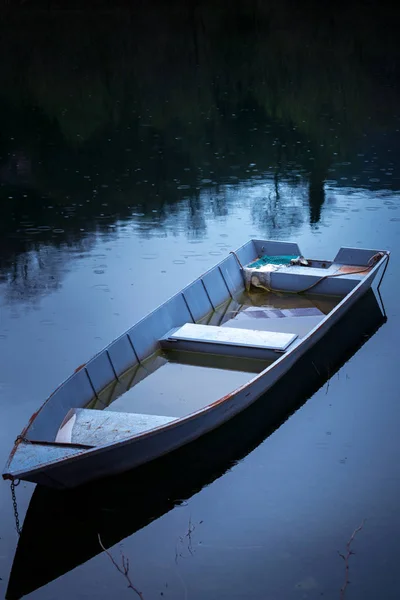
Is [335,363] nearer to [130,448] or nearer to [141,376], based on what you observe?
[141,376]

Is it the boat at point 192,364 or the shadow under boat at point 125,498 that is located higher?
the boat at point 192,364

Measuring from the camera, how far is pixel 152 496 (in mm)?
10828

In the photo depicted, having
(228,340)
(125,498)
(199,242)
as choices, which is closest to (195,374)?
(228,340)

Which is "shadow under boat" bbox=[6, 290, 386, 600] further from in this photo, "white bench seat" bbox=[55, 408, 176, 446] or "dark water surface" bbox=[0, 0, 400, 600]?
"white bench seat" bbox=[55, 408, 176, 446]

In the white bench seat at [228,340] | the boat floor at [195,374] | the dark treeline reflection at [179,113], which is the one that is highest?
the dark treeline reflection at [179,113]

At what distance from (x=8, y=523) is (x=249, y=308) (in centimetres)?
724

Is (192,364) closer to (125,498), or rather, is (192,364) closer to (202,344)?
(202,344)

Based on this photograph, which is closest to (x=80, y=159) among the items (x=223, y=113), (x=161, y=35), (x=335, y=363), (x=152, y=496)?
(x=223, y=113)

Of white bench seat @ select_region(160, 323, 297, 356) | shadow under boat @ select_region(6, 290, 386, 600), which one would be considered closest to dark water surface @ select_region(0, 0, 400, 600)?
shadow under boat @ select_region(6, 290, 386, 600)

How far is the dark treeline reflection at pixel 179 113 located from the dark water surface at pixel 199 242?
121mm

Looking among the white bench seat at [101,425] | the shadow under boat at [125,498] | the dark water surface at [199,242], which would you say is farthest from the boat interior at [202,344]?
the dark water surface at [199,242]

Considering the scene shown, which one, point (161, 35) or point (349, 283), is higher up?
point (161, 35)

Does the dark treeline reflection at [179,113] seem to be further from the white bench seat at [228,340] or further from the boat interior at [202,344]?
the white bench seat at [228,340]

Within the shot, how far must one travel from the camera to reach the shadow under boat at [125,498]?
9750mm
